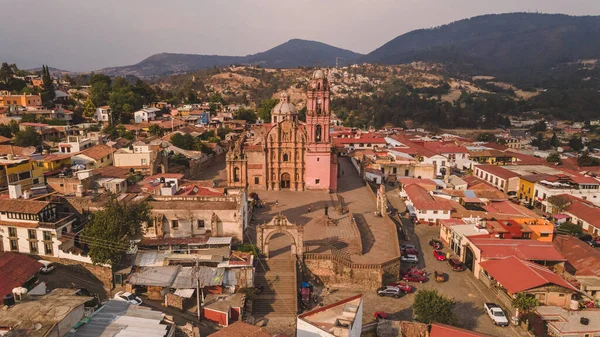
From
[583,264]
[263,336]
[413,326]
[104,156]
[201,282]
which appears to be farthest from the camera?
[104,156]

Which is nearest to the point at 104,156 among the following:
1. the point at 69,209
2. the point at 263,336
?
the point at 69,209

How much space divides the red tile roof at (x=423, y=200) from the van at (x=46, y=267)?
1064 inches

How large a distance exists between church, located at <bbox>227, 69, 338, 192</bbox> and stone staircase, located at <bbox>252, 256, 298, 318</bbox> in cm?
1599

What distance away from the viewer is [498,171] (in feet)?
165

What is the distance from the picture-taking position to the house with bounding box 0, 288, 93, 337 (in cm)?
1492

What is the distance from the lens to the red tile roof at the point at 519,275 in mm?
23984

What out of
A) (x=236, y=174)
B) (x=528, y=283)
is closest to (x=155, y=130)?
(x=236, y=174)

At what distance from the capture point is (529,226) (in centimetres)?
3225

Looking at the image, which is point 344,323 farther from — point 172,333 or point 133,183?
point 133,183

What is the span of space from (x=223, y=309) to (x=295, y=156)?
75.1ft

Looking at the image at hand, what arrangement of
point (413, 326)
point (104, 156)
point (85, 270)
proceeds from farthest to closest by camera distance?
point (104, 156)
point (85, 270)
point (413, 326)

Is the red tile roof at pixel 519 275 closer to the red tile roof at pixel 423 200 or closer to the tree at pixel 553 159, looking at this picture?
the red tile roof at pixel 423 200

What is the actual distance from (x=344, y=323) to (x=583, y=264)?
67.9 feet

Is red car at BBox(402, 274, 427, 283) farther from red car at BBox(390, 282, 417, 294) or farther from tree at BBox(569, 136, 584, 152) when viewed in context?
tree at BBox(569, 136, 584, 152)
